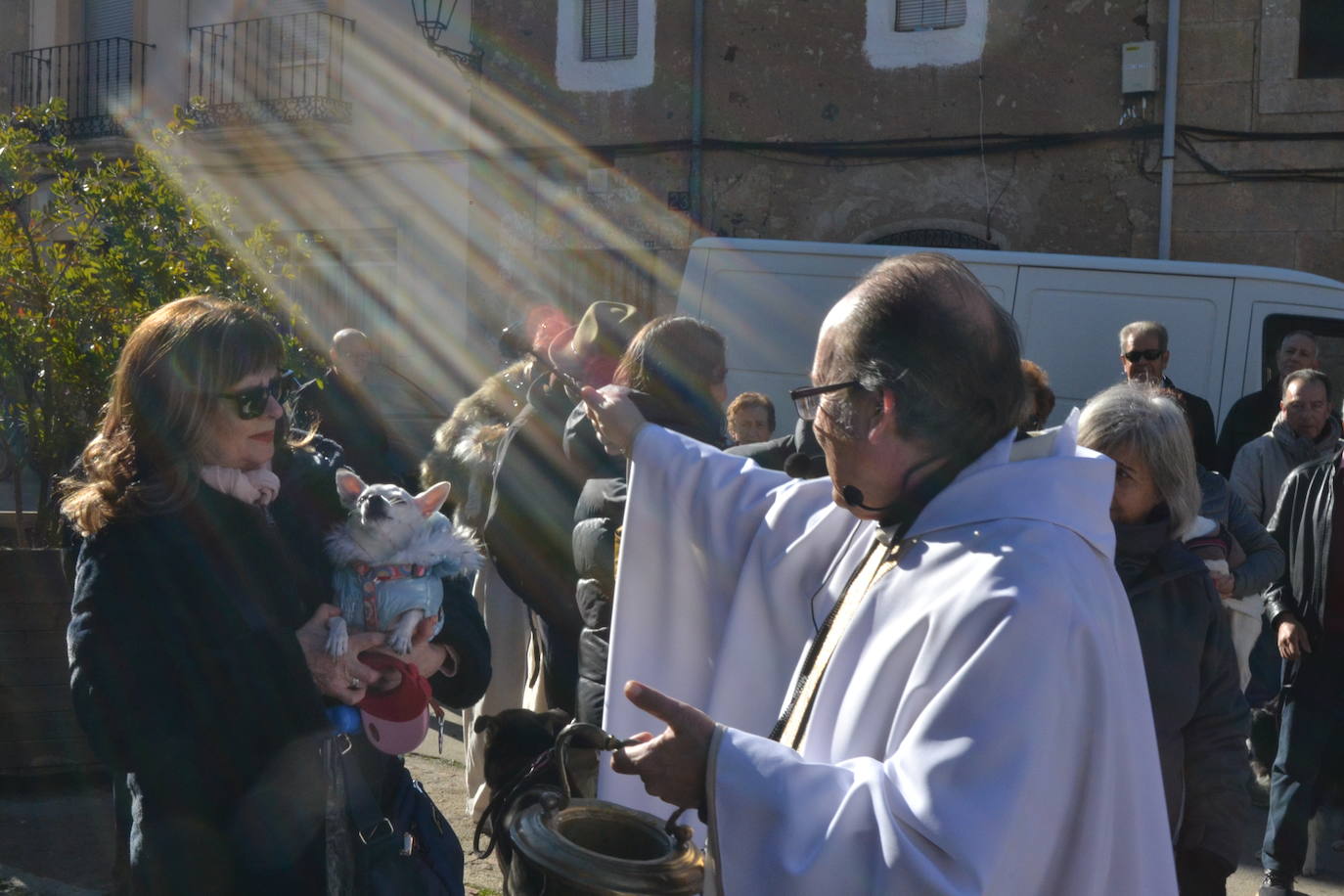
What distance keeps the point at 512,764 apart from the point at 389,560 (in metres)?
0.47

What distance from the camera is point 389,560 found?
2777 millimetres

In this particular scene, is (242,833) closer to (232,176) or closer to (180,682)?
(180,682)

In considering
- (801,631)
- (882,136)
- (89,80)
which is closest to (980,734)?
(801,631)

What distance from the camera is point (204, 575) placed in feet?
8.14

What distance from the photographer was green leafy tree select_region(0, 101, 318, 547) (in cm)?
580

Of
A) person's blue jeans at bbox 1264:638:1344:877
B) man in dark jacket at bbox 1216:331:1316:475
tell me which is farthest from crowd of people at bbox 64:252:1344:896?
man in dark jacket at bbox 1216:331:1316:475

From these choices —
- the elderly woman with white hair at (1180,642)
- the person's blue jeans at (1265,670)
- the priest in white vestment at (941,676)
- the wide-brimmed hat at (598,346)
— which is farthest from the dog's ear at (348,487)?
the person's blue jeans at (1265,670)

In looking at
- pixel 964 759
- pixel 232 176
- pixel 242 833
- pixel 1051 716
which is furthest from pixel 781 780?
pixel 232 176

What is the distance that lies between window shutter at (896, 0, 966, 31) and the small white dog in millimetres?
11524

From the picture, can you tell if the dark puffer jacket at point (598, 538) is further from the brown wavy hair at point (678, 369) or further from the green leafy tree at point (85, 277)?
the green leafy tree at point (85, 277)

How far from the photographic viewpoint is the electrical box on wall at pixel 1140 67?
40.3ft

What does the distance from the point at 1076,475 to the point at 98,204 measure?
483cm

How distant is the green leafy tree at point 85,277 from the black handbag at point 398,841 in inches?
139

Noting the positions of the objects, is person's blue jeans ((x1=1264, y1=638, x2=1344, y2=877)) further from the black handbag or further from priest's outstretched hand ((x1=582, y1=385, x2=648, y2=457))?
the black handbag
